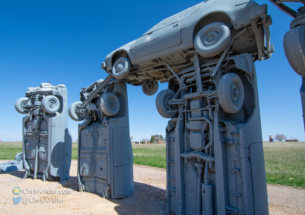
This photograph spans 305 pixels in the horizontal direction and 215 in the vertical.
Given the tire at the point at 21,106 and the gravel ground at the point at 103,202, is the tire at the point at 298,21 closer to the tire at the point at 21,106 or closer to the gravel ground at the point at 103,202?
the gravel ground at the point at 103,202

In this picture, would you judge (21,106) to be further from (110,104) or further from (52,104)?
(110,104)

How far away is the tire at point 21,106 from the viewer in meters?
13.7

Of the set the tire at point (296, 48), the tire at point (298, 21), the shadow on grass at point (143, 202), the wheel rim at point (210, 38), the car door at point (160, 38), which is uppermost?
the car door at point (160, 38)

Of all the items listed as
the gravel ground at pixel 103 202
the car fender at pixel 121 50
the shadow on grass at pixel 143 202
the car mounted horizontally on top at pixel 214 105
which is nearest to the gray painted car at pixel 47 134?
the gravel ground at pixel 103 202

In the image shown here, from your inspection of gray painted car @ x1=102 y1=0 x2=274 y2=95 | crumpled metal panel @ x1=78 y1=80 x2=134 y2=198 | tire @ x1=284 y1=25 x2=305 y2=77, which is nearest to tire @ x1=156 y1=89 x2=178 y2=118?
gray painted car @ x1=102 y1=0 x2=274 y2=95

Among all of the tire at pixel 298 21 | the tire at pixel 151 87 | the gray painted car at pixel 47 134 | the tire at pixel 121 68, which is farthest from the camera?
the gray painted car at pixel 47 134

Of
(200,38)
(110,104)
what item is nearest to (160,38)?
(200,38)

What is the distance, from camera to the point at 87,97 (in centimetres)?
1049

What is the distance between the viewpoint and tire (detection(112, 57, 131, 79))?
840 cm

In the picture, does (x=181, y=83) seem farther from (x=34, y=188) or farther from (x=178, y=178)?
(x=34, y=188)

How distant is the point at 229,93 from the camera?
16.1ft

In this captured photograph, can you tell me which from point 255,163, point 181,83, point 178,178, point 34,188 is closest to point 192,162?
point 178,178

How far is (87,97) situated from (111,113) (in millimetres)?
2475

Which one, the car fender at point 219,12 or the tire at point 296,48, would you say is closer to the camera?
the tire at point 296,48
